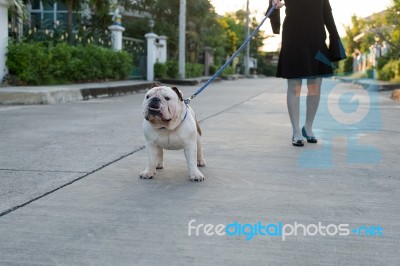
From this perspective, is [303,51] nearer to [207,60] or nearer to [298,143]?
[298,143]

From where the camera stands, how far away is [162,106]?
12.4 ft

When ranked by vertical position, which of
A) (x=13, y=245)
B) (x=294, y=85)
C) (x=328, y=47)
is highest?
(x=328, y=47)

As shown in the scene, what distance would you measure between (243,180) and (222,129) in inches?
123

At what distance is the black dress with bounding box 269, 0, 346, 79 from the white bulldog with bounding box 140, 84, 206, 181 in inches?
81.9

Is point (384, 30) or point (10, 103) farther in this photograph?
point (384, 30)

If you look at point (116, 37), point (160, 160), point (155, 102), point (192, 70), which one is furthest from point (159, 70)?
point (155, 102)

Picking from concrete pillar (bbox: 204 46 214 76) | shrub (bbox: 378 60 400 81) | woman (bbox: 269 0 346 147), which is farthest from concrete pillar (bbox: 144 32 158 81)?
woman (bbox: 269 0 346 147)

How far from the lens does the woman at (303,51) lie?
5.97m

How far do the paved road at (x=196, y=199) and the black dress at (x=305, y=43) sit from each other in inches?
30.7

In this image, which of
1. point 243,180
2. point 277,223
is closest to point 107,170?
point 243,180

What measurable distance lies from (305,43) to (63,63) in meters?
9.66

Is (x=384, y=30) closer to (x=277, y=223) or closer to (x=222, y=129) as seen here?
(x=222, y=129)

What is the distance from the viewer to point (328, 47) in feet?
20.3

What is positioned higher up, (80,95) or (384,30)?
(384,30)
